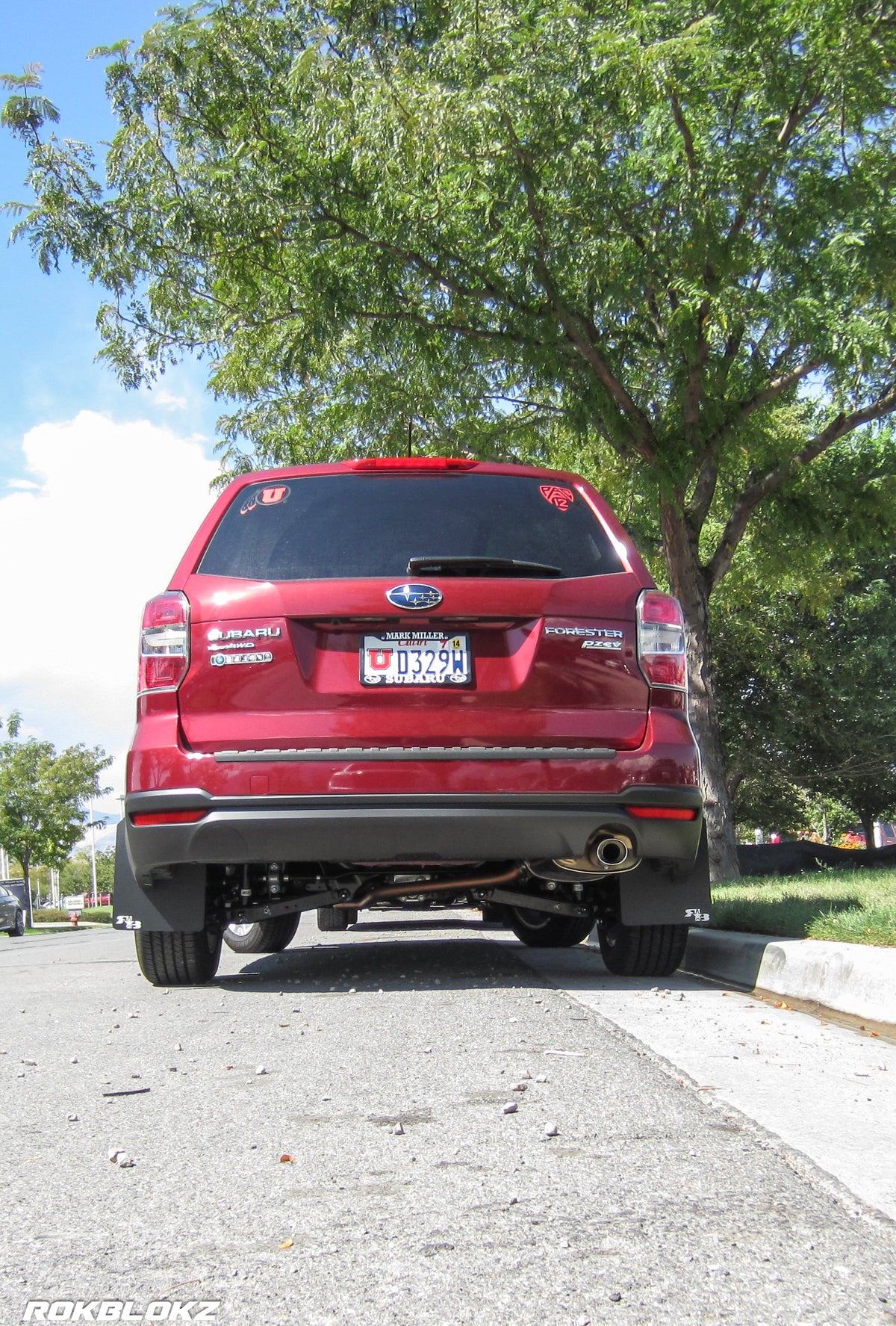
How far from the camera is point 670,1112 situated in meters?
3.28

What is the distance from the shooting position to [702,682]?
12.8 meters

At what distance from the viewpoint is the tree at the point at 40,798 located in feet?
173

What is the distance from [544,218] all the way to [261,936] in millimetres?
6137

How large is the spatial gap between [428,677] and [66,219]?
9111 mm

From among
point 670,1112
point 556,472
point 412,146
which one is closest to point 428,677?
point 556,472

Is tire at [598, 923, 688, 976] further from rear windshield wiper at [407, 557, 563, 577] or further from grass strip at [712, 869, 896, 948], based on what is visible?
rear windshield wiper at [407, 557, 563, 577]

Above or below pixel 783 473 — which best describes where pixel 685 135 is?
above

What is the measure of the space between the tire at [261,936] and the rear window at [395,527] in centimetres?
303

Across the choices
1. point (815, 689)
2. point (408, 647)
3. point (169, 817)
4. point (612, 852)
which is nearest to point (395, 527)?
point (408, 647)

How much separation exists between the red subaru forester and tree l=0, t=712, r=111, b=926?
50.0 metres

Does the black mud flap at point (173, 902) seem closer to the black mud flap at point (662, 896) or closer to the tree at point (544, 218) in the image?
the black mud flap at point (662, 896)

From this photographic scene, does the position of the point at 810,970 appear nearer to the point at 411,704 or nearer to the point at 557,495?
the point at 411,704

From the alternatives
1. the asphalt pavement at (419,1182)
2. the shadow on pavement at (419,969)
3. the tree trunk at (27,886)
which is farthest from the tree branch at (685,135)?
the tree trunk at (27,886)

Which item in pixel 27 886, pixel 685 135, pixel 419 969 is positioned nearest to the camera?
pixel 419 969
